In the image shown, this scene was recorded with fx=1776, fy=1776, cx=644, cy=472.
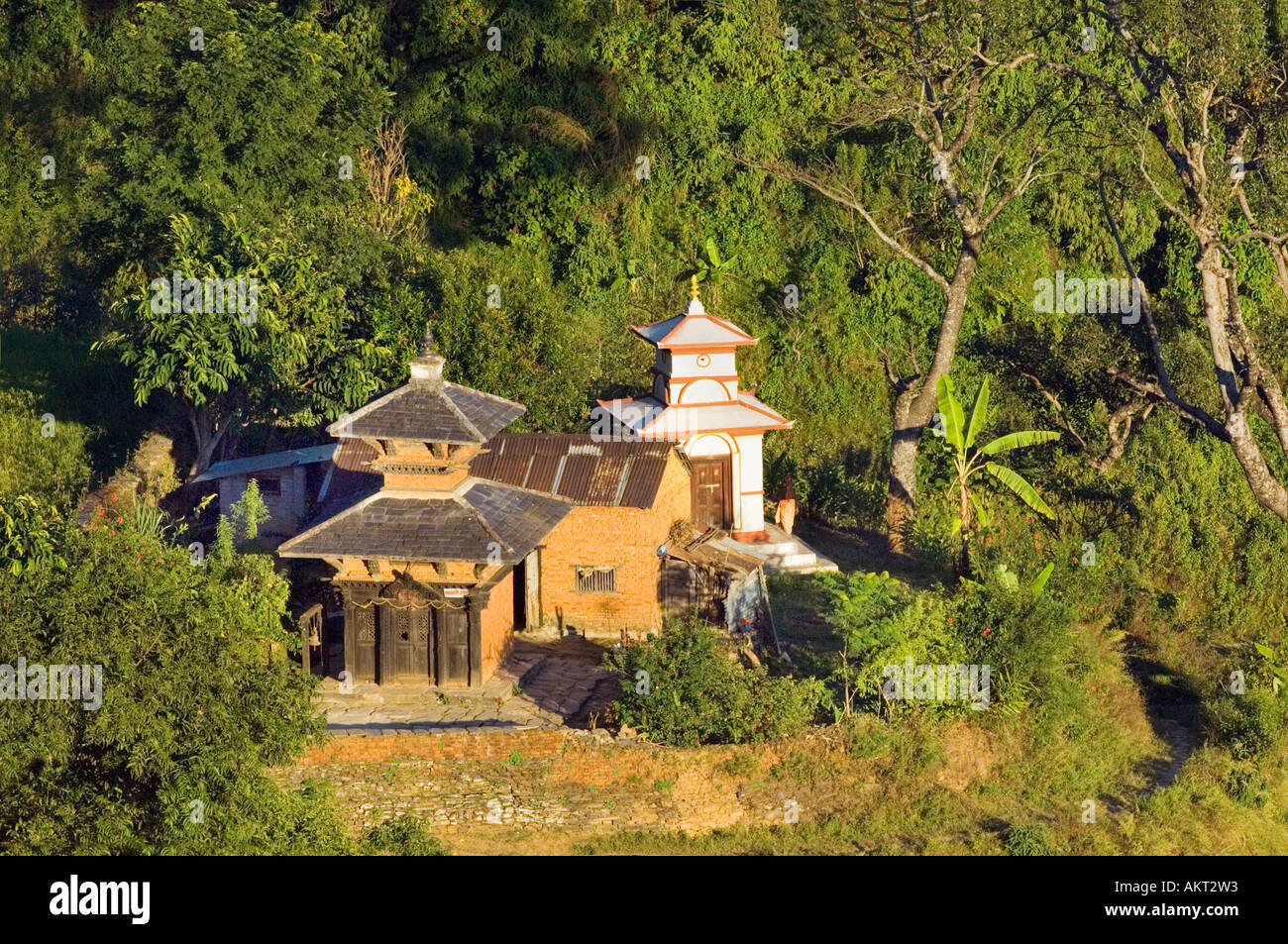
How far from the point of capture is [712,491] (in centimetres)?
3641

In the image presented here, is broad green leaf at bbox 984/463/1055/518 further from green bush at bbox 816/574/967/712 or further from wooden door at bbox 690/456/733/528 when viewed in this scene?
green bush at bbox 816/574/967/712

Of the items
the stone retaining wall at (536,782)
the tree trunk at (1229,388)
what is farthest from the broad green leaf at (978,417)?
the stone retaining wall at (536,782)

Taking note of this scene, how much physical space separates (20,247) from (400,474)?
23509mm

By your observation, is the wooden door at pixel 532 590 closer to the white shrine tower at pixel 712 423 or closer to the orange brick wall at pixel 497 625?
the orange brick wall at pixel 497 625

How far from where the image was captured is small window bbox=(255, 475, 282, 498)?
3559cm

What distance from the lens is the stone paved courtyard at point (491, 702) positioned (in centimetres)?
2725

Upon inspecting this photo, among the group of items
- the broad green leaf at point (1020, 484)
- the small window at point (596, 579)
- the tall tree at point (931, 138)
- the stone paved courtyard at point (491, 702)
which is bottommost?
the stone paved courtyard at point (491, 702)

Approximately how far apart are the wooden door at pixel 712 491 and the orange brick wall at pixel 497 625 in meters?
6.24

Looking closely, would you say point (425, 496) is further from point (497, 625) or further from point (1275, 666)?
point (1275, 666)

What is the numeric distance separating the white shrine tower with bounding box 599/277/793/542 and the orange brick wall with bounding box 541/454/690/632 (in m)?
4.41

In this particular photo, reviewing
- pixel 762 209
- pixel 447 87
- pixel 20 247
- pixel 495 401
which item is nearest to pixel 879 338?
pixel 762 209

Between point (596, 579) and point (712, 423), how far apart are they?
229 inches

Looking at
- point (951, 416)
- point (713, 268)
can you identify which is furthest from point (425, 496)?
point (713, 268)

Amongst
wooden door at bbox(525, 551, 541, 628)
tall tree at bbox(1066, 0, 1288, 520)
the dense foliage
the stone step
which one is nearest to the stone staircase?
the stone step
